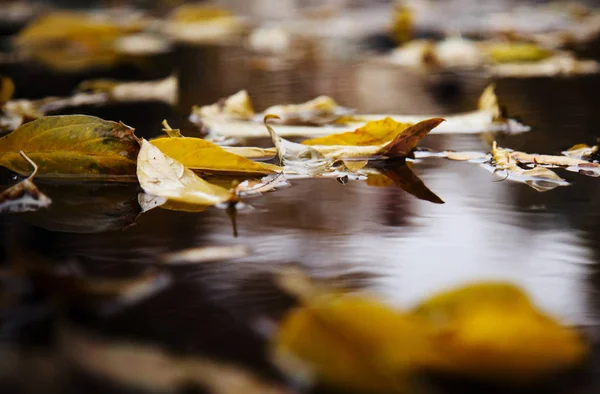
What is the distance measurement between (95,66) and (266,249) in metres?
2.21

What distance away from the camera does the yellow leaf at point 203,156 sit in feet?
3.28

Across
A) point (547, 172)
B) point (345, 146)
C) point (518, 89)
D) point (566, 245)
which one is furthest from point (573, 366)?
point (518, 89)

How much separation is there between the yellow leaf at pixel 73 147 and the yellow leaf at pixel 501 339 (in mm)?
567

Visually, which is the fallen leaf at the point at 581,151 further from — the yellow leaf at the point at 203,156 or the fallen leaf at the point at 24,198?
the fallen leaf at the point at 24,198

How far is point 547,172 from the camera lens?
1.03 meters

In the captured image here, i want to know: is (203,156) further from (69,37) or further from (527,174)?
(69,37)

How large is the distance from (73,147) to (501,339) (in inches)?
26.0

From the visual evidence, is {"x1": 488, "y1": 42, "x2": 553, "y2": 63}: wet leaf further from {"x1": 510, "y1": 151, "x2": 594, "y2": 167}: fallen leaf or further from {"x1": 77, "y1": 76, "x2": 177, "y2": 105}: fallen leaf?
{"x1": 510, "y1": 151, "x2": 594, "y2": 167}: fallen leaf

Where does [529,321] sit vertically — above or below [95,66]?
above

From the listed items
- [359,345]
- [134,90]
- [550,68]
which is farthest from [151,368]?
[550,68]

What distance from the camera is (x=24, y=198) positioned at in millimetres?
910

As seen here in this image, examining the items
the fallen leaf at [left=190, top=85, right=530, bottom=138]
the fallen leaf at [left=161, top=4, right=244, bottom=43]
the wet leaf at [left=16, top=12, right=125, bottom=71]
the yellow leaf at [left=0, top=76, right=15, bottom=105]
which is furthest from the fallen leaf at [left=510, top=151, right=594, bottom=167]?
the fallen leaf at [left=161, top=4, right=244, bottom=43]

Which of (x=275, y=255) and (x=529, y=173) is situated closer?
(x=275, y=255)

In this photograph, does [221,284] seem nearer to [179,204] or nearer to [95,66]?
[179,204]
